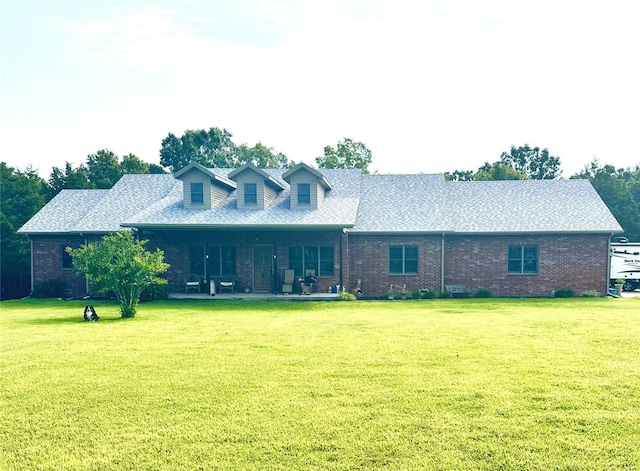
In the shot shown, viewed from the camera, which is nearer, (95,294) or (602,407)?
(602,407)

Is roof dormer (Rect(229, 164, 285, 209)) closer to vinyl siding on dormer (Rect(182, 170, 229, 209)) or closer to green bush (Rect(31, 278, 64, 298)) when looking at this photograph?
vinyl siding on dormer (Rect(182, 170, 229, 209))

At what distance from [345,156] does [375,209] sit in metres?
24.2

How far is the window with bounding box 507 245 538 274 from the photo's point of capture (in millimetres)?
21219

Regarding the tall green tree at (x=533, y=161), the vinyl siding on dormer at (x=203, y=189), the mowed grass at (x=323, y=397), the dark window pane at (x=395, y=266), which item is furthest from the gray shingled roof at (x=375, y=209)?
the tall green tree at (x=533, y=161)

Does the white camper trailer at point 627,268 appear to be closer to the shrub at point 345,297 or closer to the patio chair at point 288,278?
the shrub at point 345,297

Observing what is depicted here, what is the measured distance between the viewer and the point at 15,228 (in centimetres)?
3108

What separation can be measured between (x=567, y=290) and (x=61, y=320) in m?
19.9

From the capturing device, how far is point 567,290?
20656 mm

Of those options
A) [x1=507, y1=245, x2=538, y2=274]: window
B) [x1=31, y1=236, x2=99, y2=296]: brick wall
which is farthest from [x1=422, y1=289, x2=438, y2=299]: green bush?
[x1=31, y1=236, x2=99, y2=296]: brick wall

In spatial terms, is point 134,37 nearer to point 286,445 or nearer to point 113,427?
point 113,427

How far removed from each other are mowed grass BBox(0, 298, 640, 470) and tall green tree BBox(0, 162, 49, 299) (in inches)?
763

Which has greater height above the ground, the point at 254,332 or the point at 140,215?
the point at 140,215

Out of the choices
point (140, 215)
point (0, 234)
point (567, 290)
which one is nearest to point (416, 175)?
point (567, 290)

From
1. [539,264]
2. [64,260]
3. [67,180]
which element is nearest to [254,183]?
[64,260]
